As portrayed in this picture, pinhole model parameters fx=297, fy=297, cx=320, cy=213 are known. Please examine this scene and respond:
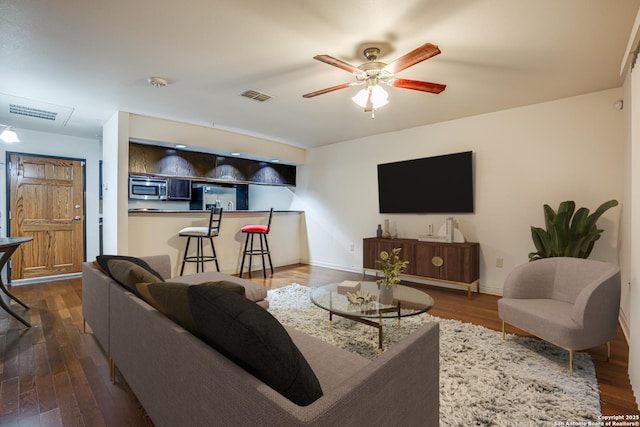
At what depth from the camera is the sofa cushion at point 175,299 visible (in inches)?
45.2

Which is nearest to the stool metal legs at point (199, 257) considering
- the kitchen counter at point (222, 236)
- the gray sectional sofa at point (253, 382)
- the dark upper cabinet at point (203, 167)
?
the kitchen counter at point (222, 236)

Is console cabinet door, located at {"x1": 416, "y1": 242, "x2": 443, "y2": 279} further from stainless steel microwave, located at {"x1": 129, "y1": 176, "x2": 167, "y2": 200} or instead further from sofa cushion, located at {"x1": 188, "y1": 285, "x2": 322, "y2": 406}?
Result: stainless steel microwave, located at {"x1": 129, "y1": 176, "x2": 167, "y2": 200}

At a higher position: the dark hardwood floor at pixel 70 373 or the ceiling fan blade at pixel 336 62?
the ceiling fan blade at pixel 336 62

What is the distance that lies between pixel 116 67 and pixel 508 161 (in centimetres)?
451

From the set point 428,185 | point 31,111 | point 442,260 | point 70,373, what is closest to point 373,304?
point 442,260

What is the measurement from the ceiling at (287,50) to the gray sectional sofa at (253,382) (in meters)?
1.85

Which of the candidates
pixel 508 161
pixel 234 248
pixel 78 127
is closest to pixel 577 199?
pixel 508 161

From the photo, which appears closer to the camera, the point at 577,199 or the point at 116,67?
the point at 116,67

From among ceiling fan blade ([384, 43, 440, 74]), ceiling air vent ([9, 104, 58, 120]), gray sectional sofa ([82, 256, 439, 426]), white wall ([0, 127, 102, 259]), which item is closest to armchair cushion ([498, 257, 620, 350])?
gray sectional sofa ([82, 256, 439, 426])

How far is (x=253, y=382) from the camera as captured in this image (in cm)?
81

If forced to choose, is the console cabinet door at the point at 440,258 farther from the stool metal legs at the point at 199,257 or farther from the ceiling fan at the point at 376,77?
the stool metal legs at the point at 199,257

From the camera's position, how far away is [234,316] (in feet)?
3.00

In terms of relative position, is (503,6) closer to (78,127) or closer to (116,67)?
(116,67)

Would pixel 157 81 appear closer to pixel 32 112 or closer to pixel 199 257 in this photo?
pixel 32 112
